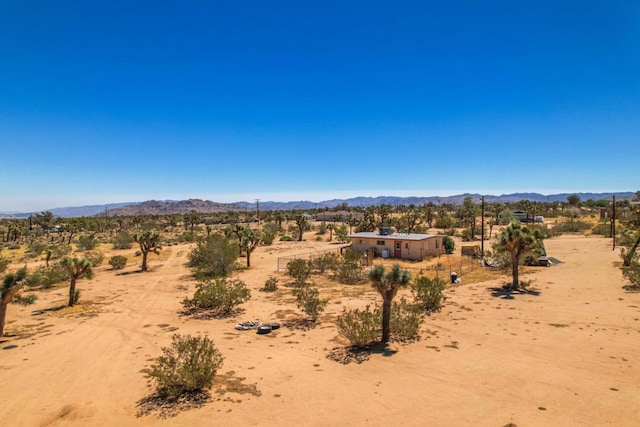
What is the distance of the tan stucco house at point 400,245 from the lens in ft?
124

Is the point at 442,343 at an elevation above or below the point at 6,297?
below

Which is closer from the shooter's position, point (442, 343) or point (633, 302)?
point (442, 343)

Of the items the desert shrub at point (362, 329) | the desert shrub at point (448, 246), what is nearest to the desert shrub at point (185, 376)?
the desert shrub at point (362, 329)

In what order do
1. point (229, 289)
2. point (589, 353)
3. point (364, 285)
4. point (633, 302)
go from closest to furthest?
point (589, 353)
point (633, 302)
point (229, 289)
point (364, 285)

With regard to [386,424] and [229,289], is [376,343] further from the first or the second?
[229,289]

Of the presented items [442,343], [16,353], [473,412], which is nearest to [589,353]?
[442,343]

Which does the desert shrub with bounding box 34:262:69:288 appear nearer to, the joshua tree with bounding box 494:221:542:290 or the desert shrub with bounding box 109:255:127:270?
the desert shrub with bounding box 109:255:127:270

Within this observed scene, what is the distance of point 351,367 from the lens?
1289 centimetres

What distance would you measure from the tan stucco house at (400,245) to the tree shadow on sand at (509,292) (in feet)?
43.8

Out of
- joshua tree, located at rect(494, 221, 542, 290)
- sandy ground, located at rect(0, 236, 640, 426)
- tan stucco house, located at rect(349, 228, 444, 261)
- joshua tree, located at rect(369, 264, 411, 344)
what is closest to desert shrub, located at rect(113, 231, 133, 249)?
sandy ground, located at rect(0, 236, 640, 426)

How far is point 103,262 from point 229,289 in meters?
26.0

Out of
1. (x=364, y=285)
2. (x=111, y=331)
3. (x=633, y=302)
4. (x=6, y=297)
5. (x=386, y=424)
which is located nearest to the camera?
(x=386, y=424)

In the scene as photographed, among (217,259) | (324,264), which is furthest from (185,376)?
(324,264)

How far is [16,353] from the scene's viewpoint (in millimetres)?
14633
